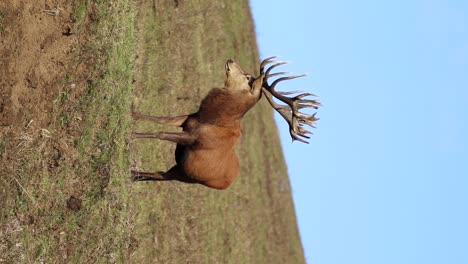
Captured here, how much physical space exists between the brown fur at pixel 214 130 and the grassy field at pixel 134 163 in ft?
2.36

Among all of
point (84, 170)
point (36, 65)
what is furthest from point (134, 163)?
point (36, 65)

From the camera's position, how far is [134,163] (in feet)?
31.1

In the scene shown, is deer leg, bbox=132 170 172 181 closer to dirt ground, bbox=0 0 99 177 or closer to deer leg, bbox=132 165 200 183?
deer leg, bbox=132 165 200 183

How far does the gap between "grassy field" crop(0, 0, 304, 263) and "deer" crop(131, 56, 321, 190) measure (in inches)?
29.0

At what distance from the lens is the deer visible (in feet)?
28.3

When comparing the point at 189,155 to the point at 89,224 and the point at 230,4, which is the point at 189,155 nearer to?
the point at 89,224

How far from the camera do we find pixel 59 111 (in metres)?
7.52

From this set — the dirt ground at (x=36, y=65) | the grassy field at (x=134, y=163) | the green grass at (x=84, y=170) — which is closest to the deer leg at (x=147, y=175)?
the grassy field at (x=134, y=163)

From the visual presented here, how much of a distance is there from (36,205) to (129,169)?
7.01ft

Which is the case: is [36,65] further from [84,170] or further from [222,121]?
[222,121]

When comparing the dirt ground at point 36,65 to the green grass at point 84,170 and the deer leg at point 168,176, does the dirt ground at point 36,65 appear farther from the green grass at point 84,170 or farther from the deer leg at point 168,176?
the deer leg at point 168,176

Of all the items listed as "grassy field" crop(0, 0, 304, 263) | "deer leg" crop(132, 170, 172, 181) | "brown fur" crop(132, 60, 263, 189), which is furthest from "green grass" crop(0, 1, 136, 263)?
"brown fur" crop(132, 60, 263, 189)

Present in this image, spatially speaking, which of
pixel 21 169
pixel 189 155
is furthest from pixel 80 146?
pixel 189 155

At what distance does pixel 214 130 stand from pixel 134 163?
140 cm
